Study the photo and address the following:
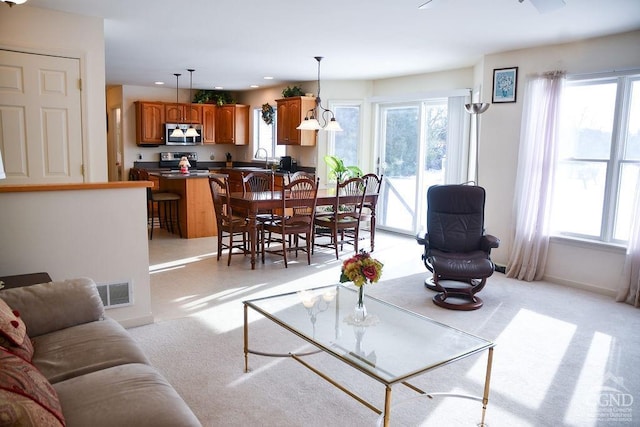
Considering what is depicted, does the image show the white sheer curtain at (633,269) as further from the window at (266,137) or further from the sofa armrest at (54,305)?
the window at (266,137)

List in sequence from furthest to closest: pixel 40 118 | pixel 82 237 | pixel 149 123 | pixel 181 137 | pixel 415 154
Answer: pixel 181 137 < pixel 149 123 < pixel 415 154 < pixel 40 118 < pixel 82 237

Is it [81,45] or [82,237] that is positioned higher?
[81,45]

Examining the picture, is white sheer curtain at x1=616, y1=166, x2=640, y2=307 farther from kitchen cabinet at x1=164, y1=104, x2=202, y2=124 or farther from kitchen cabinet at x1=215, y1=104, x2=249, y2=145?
kitchen cabinet at x1=164, y1=104, x2=202, y2=124

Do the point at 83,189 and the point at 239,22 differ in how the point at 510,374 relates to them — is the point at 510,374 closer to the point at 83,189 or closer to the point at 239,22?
the point at 83,189

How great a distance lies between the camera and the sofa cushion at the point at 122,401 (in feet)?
5.74

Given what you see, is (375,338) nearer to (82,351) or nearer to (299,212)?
(82,351)

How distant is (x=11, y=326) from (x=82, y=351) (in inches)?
12.6

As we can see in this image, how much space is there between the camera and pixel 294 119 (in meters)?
8.38

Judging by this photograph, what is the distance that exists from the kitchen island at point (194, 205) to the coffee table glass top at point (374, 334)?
168 inches

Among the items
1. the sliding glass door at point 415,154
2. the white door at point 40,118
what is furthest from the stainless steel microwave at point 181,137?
the white door at point 40,118

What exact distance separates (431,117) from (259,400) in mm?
5658

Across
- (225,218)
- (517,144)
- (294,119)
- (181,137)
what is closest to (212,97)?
(181,137)

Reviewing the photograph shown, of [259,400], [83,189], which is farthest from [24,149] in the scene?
[259,400]

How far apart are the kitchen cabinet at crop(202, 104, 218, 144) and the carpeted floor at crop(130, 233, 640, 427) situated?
18.0ft
